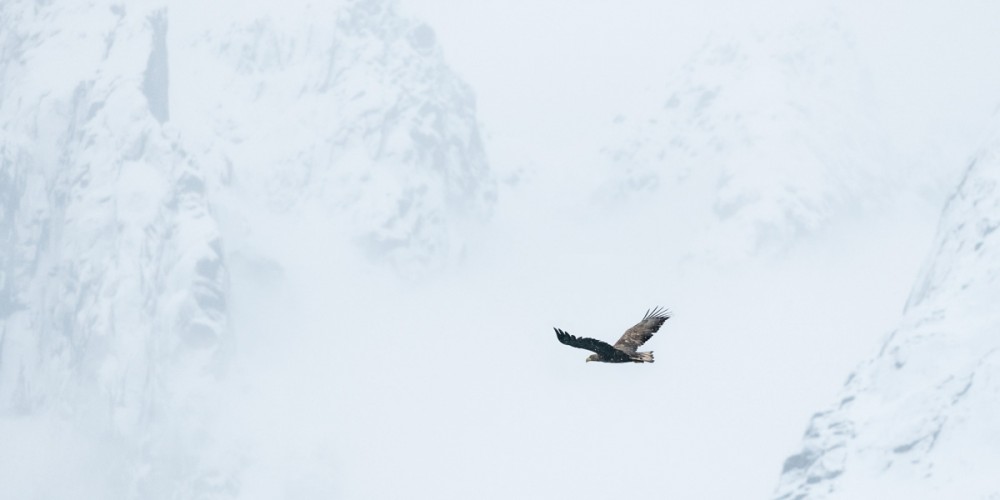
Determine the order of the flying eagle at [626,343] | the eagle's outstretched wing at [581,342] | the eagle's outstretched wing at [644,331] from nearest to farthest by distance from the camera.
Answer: the eagle's outstretched wing at [581,342], the flying eagle at [626,343], the eagle's outstretched wing at [644,331]

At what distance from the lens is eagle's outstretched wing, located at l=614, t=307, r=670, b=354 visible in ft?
205

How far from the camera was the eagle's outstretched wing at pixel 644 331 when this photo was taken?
62.6 metres

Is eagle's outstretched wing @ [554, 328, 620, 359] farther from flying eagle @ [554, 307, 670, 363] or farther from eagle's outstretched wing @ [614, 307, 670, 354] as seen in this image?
eagle's outstretched wing @ [614, 307, 670, 354]

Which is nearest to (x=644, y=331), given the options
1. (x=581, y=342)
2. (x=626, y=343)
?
(x=626, y=343)

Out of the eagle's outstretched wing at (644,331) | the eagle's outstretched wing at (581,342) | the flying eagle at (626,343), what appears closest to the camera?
the eagle's outstretched wing at (581,342)

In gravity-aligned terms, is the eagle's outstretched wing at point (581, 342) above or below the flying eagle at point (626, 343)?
below

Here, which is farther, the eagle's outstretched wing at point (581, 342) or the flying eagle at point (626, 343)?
the flying eagle at point (626, 343)

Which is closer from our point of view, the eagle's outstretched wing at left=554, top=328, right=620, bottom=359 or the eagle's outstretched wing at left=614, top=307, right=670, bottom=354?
the eagle's outstretched wing at left=554, top=328, right=620, bottom=359

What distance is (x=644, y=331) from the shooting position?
64.0 meters

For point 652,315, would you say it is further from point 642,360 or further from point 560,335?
point 560,335

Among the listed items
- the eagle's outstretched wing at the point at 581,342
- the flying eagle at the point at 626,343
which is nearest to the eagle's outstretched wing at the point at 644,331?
the flying eagle at the point at 626,343

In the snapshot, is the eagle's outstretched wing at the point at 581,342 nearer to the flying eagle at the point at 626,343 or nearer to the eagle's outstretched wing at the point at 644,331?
the flying eagle at the point at 626,343

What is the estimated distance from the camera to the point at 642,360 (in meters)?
60.6

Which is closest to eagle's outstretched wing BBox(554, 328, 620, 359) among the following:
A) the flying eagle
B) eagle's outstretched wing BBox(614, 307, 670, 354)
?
the flying eagle
